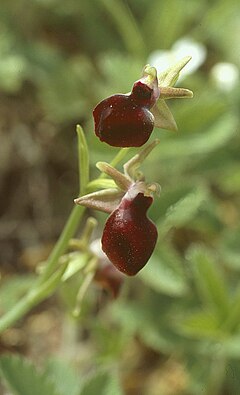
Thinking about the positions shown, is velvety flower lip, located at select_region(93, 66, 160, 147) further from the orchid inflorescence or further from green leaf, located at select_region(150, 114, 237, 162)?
green leaf, located at select_region(150, 114, 237, 162)

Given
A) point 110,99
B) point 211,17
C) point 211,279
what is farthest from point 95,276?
point 211,17

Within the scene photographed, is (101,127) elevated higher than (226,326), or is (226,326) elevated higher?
(101,127)

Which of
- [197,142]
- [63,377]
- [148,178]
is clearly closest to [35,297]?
[63,377]

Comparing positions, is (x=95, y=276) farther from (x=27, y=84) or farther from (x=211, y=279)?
(x=27, y=84)

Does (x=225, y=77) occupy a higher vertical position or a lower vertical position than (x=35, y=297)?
lower

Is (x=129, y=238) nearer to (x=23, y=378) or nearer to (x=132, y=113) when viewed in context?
(x=132, y=113)

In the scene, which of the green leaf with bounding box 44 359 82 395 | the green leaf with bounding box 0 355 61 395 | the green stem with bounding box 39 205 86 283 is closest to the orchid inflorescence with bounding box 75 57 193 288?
the green stem with bounding box 39 205 86 283
